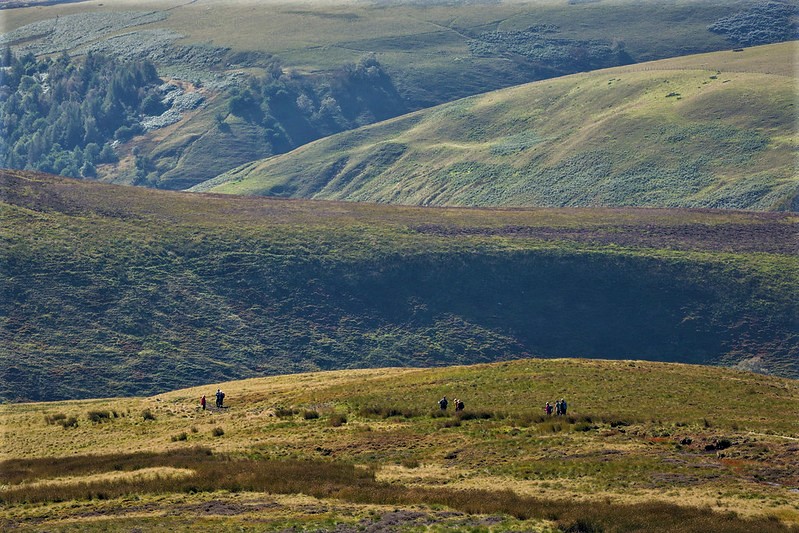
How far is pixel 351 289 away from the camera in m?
143

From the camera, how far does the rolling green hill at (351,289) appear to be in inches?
4818

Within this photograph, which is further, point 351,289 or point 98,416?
point 351,289

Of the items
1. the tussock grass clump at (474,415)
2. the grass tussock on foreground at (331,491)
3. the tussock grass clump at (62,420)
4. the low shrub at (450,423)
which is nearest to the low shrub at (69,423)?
the tussock grass clump at (62,420)

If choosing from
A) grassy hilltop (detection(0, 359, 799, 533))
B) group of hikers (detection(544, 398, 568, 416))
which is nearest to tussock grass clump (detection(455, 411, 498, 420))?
grassy hilltop (detection(0, 359, 799, 533))

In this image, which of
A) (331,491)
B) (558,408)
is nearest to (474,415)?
(558,408)

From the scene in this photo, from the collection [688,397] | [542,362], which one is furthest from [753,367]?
[688,397]

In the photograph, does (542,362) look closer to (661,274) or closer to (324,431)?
(324,431)

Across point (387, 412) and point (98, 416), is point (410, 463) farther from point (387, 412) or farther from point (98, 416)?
point (98, 416)

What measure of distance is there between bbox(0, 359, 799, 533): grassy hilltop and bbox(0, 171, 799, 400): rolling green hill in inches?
1619

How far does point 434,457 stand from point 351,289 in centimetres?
8875

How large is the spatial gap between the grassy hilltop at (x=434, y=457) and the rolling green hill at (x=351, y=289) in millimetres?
41118

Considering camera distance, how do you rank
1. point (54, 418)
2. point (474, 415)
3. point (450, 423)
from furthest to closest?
point (54, 418)
point (474, 415)
point (450, 423)

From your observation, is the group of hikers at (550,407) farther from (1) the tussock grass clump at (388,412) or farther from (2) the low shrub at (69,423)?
(2) the low shrub at (69,423)

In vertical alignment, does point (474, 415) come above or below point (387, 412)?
above
